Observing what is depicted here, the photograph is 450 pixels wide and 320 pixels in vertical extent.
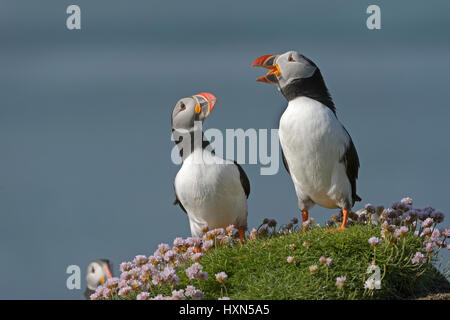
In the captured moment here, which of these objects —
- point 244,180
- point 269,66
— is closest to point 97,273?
point 244,180

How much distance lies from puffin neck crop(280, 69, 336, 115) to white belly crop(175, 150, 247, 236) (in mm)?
1175

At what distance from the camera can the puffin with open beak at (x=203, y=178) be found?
25.2ft

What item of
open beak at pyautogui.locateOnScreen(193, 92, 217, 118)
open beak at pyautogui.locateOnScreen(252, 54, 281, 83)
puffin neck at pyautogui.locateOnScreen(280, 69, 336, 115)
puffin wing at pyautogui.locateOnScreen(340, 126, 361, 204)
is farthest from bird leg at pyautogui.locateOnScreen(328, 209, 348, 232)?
open beak at pyautogui.locateOnScreen(193, 92, 217, 118)

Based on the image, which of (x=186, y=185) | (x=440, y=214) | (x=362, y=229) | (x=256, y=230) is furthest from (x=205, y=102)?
(x=440, y=214)

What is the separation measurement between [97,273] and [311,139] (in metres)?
7.40

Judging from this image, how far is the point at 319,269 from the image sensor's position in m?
6.12

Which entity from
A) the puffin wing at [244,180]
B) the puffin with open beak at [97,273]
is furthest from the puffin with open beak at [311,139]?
the puffin with open beak at [97,273]

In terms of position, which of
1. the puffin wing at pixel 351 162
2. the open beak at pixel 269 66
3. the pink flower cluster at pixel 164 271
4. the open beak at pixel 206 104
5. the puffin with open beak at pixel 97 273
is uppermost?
the open beak at pixel 269 66

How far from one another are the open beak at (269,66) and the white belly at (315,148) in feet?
1.42

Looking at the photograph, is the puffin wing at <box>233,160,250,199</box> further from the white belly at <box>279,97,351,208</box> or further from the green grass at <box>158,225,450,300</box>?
the green grass at <box>158,225,450,300</box>

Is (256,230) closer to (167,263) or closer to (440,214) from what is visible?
(167,263)

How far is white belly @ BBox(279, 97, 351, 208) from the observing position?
7.24 metres

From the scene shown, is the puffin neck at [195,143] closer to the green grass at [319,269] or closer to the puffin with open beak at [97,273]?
the green grass at [319,269]
